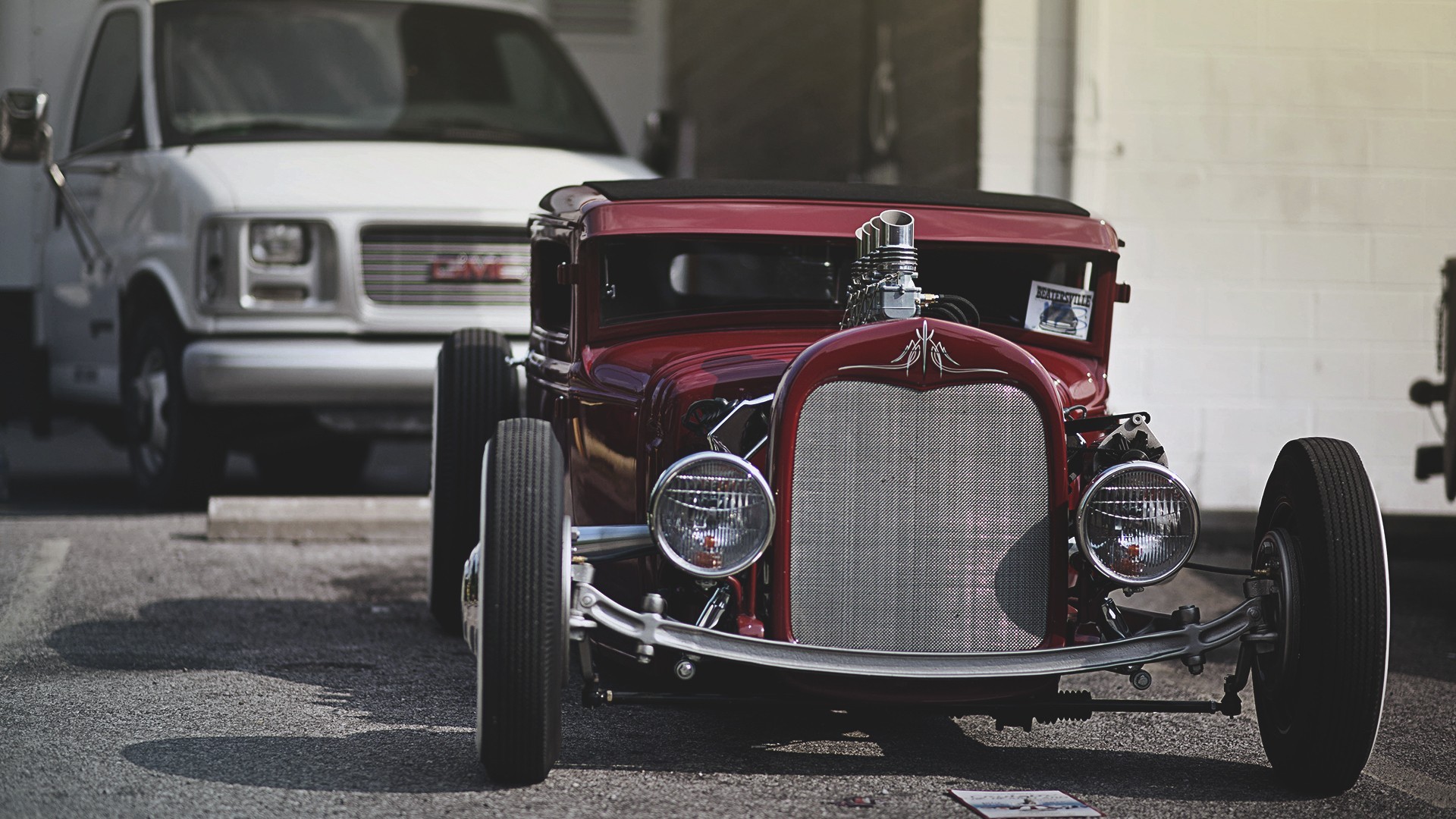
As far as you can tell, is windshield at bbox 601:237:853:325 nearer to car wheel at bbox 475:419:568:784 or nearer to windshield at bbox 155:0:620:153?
car wheel at bbox 475:419:568:784

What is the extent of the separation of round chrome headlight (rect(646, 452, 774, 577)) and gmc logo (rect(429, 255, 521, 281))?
12.6ft

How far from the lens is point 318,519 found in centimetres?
721

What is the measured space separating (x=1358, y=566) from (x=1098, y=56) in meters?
4.69

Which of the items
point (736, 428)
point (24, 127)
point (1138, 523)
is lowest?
point (1138, 523)

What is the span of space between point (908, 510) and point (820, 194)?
3.82 feet

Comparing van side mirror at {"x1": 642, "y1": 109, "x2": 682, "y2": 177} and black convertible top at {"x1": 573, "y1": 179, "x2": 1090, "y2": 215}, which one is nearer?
black convertible top at {"x1": 573, "y1": 179, "x2": 1090, "y2": 215}

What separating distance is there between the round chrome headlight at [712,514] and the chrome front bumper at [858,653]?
15 cm

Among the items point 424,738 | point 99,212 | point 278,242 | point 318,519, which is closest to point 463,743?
point 424,738

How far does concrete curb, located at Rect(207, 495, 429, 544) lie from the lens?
7098mm

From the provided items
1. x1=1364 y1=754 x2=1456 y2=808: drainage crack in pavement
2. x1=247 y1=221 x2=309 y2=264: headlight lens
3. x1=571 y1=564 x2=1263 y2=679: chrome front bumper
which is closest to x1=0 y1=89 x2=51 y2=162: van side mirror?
x1=247 y1=221 x2=309 y2=264: headlight lens

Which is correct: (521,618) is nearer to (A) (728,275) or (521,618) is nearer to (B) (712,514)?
(B) (712,514)

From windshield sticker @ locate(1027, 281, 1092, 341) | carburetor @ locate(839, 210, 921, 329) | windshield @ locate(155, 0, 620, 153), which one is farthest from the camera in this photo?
windshield @ locate(155, 0, 620, 153)

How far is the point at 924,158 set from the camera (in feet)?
28.7

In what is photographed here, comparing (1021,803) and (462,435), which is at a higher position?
(462,435)
